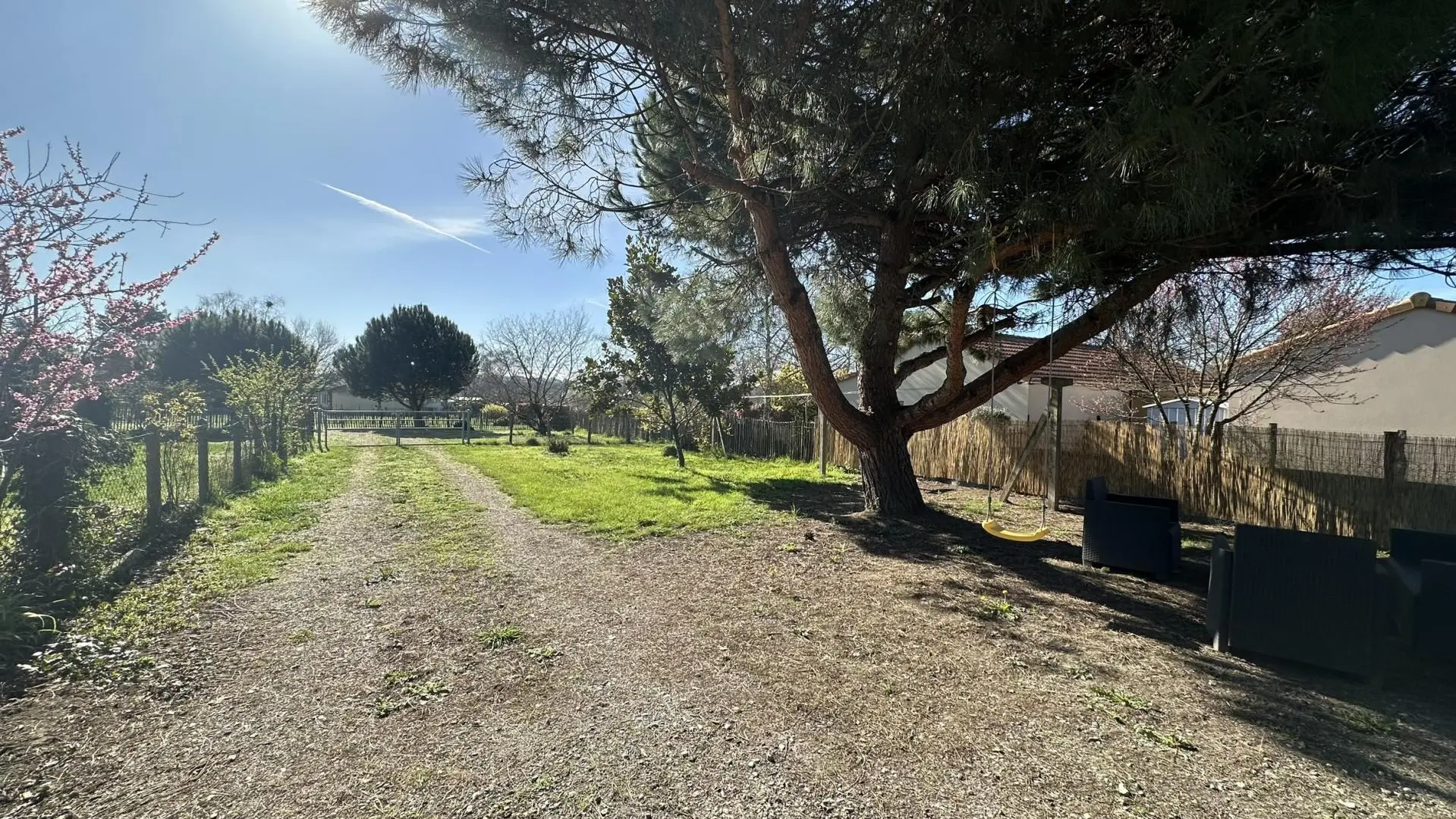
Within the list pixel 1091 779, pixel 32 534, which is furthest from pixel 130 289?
pixel 1091 779

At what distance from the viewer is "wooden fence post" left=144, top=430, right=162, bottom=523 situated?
6.26m

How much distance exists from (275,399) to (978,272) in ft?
47.2

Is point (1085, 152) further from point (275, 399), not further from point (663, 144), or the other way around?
point (275, 399)

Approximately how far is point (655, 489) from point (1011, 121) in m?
7.62

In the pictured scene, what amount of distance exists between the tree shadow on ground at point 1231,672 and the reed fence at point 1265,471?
7.03 feet

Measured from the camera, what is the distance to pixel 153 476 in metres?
6.32

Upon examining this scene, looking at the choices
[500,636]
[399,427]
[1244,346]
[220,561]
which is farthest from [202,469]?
[399,427]

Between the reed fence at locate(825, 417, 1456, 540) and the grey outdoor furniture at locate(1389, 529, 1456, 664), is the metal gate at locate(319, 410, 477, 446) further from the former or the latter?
the grey outdoor furniture at locate(1389, 529, 1456, 664)

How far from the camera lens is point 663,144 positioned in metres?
6.73

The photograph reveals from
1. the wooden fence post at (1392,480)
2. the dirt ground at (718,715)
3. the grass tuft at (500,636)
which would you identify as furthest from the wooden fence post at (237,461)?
the wooden fence post at (1392,480)

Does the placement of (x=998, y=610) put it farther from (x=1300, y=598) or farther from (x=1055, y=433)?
(x=1055, y=433)

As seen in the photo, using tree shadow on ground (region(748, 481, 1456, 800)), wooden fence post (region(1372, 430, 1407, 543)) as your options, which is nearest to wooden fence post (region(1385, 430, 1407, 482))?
wooden fence post (region(1372, 430, 1407, 543))

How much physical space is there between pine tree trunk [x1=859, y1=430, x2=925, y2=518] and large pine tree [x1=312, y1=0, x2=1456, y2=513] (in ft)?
3.63

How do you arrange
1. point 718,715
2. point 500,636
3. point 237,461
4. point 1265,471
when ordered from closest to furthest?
point 718,715
point 500,636
point 1265,471
point 237,461
